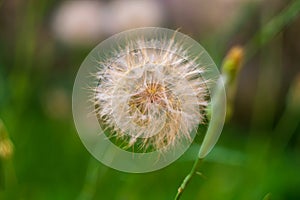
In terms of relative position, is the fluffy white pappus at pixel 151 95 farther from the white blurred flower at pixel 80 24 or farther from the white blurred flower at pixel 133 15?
the white blurred flower at pixel 80 24

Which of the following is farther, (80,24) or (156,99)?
(80,24)

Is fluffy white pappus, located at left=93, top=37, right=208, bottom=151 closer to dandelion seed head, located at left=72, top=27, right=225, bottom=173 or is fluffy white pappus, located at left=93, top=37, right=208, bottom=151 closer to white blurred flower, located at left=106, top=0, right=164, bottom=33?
dandelion seed head, located at left=72, top=27, right=225, bottom=173

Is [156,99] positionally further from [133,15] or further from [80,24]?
[80,24]

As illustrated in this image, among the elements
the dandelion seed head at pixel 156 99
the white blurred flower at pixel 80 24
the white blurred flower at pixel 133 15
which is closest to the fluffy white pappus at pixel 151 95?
the dandelion seed head at pixel 156 99

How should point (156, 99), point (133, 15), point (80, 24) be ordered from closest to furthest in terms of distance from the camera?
1. point (156, 99)
2. point (133, 15)
3. point (80, 24)

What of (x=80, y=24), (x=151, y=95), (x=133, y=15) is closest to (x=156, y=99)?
(x=151, y=95)

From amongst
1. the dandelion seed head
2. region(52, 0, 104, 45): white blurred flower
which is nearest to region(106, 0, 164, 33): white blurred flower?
region(52, 0, 104, 45): white blurred flower

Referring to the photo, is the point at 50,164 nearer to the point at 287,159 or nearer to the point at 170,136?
the point at 287,159

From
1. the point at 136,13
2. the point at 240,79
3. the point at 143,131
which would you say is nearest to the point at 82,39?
the point at 136,13

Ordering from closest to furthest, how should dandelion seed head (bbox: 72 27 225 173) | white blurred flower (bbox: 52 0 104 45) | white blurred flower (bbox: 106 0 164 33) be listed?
1. dandelion seed head (bbox: 72 27 225 173)
2. white blurred flower (bbox: 106 0 164 33)
3. white blurred flower (bbox: 52 0 104 45)
